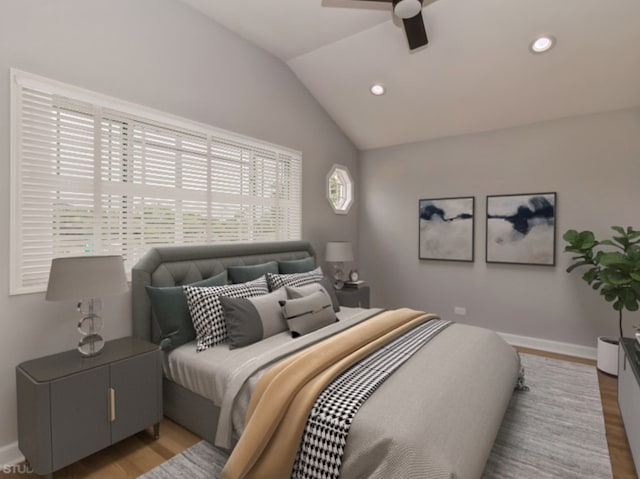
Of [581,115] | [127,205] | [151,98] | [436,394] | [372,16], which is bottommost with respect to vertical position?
[436,394]

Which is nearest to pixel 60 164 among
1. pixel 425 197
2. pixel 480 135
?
pixel 425 197

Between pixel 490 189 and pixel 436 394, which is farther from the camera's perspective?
pixel 490 189

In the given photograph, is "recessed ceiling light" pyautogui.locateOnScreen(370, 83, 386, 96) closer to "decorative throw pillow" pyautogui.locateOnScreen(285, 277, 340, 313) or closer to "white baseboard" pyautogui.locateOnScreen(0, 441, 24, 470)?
"decorative throw pillow" pyautogui.locateOnScreen(285, 277, 340, 313)

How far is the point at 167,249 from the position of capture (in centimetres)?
261

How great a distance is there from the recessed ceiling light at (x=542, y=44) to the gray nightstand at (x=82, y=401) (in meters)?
3.85

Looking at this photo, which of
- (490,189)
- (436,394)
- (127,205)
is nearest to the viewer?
(436,394)

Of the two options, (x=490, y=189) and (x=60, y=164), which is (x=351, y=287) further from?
(x=60, y=164)

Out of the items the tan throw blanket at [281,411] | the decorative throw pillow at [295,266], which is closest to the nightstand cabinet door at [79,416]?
the tan throw blanket at [281,411]

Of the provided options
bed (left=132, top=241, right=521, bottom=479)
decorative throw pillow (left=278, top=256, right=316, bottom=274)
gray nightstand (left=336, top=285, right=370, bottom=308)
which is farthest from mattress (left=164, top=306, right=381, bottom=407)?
gray nightstand (left=336, top=285, right=370, bottom=308)

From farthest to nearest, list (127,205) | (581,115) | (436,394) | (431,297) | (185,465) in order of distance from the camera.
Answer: (431,297) → (581,115) → (127,205) → (185,465) → (436,394)

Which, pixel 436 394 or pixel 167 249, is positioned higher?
pixel 167 249

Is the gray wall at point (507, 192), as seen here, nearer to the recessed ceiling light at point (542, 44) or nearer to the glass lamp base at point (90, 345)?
the recessed ceiling light at point (542, 44)

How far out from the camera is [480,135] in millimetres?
4168

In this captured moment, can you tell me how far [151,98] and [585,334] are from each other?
4.74 m
